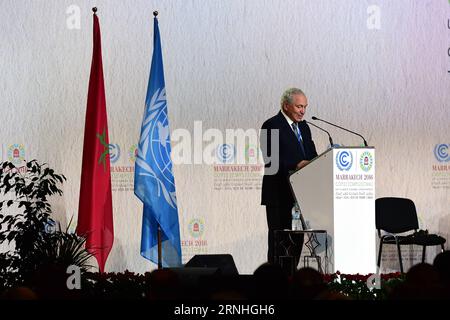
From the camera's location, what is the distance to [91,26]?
8.37 m

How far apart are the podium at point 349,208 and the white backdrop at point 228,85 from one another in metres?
2.36

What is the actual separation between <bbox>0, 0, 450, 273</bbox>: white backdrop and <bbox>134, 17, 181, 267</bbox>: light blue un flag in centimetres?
98

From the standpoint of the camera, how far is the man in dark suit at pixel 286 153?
23.6 feet

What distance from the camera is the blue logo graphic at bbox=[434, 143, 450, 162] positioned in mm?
8711

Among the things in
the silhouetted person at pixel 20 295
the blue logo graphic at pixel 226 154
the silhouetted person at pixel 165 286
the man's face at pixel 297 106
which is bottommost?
the silhouetted person at pixel 165 286

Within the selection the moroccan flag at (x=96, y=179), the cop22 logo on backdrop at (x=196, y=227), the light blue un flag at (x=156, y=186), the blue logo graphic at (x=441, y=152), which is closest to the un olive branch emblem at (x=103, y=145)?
the moroccan flag at (x=96, y=179)

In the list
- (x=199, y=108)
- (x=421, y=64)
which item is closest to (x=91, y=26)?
(x=199, y=108)

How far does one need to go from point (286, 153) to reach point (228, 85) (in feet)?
5.10

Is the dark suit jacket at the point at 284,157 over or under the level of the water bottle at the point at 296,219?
over

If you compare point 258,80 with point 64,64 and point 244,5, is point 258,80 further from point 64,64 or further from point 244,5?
point 64,64

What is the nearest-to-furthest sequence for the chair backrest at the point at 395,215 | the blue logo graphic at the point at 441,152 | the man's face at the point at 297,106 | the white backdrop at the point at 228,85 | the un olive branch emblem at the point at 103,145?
the man's face at the point at 297,106 → the un olive branch emblem at the point at 103,145 → the chair backrest at the point at 395,215 → the white backdrop at the point at 228,85 → the blue logo graphic at the point at 441,152

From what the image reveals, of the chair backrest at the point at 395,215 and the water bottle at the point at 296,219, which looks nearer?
the water bottle at the point at 296,219

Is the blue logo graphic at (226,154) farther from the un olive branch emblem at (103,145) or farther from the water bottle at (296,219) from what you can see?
the water bottle at (296,219)

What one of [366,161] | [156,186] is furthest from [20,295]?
[156,186]
